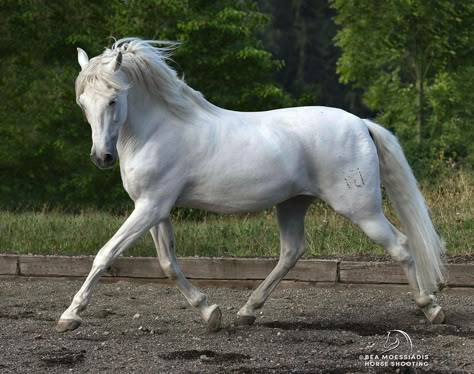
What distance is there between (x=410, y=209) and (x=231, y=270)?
1.80 m

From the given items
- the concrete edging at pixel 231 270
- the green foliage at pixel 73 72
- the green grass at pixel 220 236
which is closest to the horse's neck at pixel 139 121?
the concrete edging at pixel 231 270

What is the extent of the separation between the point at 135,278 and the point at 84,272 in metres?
0.44

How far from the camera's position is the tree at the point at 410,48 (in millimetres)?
24281

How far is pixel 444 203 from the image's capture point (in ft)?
40.1

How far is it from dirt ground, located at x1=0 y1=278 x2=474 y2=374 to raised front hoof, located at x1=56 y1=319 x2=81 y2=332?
73 mm

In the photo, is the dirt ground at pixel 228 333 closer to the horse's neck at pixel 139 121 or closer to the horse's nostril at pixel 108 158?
the horse's nostril at pixel 108 158

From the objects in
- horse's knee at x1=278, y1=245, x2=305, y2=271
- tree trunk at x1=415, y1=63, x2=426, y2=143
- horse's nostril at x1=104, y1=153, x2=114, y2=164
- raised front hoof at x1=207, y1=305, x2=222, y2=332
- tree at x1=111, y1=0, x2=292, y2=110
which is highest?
horse's nostril at x1=104, y1=153, x2=114, y2=164

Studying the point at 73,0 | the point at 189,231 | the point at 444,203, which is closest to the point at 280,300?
the point at 189,231

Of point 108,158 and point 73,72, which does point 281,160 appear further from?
point 73,72

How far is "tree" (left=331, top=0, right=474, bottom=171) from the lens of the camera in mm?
24281

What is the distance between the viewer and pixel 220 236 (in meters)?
9.84

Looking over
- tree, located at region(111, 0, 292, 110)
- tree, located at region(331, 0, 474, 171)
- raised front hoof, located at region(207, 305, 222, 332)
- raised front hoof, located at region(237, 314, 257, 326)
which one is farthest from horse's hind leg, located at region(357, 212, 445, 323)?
tree, located at region(331, 0, 474, 171)

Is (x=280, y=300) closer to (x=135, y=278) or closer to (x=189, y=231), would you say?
(x=135, y=278)

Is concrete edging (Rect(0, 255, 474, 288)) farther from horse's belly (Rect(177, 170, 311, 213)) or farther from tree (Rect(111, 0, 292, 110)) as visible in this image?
tree (Rect(111, 0, 292, 110))
